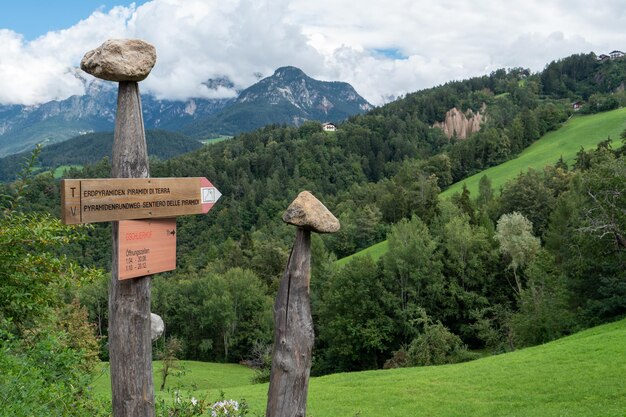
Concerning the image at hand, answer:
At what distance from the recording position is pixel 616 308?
30.0m

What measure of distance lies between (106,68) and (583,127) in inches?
5080

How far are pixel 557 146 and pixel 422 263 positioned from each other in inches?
2879

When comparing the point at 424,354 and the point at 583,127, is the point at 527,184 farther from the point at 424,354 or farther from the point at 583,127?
the point at 583,127

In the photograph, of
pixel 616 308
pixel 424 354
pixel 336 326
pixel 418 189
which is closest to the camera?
pixel 616 308

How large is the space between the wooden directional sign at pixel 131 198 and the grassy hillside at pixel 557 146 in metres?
91.8

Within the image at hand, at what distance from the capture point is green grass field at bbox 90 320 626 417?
16.3 metres

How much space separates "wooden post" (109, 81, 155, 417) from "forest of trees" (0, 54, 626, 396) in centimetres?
461

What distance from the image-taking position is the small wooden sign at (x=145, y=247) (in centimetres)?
503

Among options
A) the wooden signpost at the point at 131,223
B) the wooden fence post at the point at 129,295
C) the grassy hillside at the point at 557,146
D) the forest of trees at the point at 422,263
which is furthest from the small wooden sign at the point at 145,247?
the grassy hillside at the point at 557,146

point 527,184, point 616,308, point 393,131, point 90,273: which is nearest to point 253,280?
point 527,184

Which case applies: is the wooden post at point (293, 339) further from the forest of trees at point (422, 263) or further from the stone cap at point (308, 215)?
the forest of trees at point (422, 263)

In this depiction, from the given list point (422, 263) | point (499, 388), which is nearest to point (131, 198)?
point (499, 388)

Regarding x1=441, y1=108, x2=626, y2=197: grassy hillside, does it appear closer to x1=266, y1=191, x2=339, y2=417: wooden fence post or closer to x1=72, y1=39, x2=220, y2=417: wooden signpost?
x1=266, y1=191, x2=339, y2=417: wooden fence post

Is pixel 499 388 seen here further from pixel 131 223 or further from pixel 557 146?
pixel 557 146
